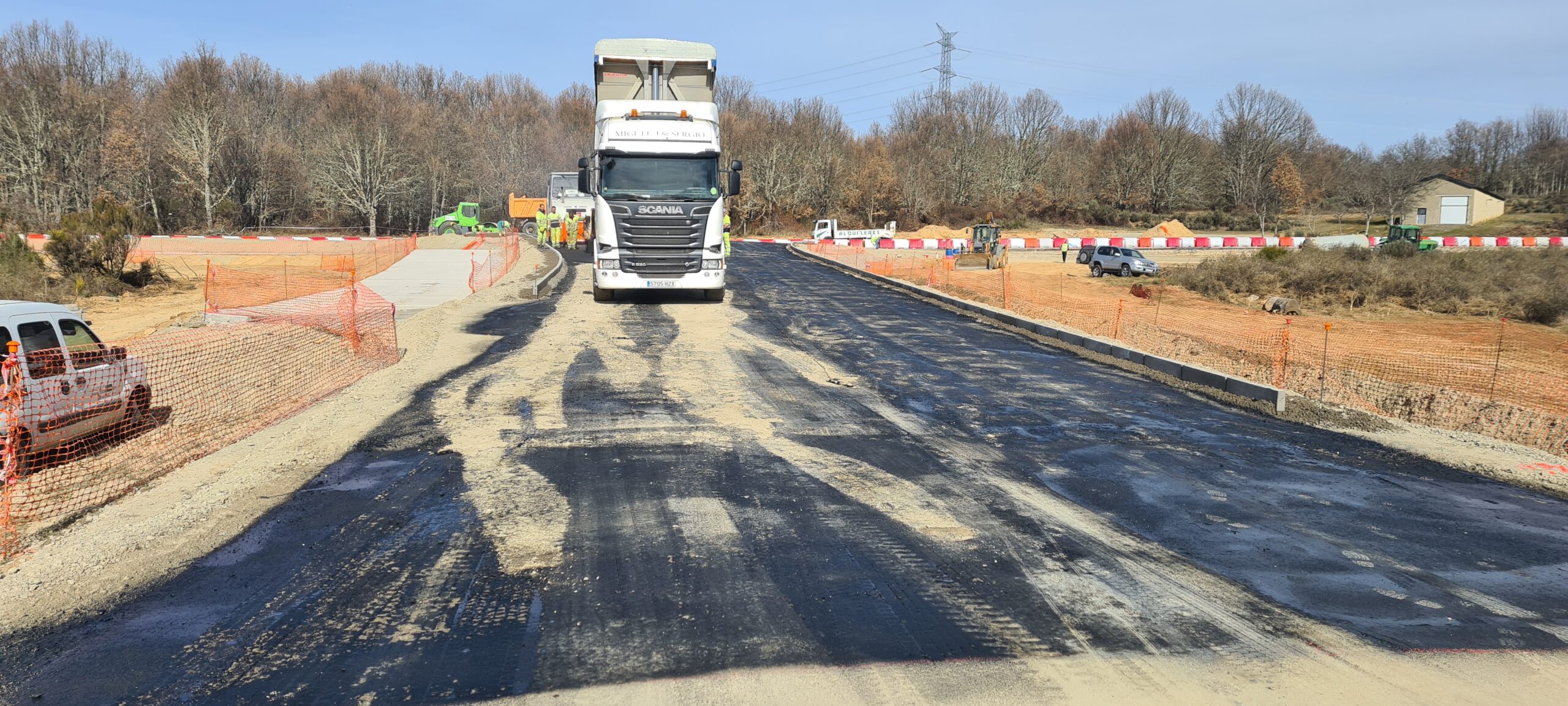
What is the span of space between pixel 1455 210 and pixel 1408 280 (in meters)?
59.0

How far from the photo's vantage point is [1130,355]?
15266 mm

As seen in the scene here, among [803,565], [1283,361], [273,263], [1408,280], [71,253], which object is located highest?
[71,253]

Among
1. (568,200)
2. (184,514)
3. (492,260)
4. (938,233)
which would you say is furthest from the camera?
(938,233)

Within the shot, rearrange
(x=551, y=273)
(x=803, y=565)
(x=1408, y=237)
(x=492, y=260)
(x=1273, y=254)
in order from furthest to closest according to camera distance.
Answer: (x=1408, y=237), (x=1273, y=254), (x=492, y=260), (x=551, y=273), (x=803, y=565)

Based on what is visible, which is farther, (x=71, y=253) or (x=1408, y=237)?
(x=1408, y=237)

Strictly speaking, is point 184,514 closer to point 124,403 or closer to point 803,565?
point 124,403

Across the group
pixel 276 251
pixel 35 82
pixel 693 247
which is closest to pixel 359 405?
pixel 693 247

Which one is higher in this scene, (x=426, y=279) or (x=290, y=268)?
(x=290, y=268)

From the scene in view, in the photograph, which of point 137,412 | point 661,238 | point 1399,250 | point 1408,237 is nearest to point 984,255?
point 1399,250

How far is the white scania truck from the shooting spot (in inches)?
712

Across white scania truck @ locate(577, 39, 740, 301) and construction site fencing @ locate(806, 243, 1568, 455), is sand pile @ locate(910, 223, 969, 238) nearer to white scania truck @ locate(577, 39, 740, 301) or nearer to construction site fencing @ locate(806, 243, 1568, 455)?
construction site fencing @ locate(806, 243, 1568, 455)

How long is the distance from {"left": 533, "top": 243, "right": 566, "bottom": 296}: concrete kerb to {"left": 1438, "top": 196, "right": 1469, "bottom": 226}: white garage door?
74710 millimetres

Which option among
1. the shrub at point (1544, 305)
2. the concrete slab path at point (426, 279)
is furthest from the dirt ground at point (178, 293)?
the shrub at point (1544, 305)

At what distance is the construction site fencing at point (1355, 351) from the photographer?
13.2m
